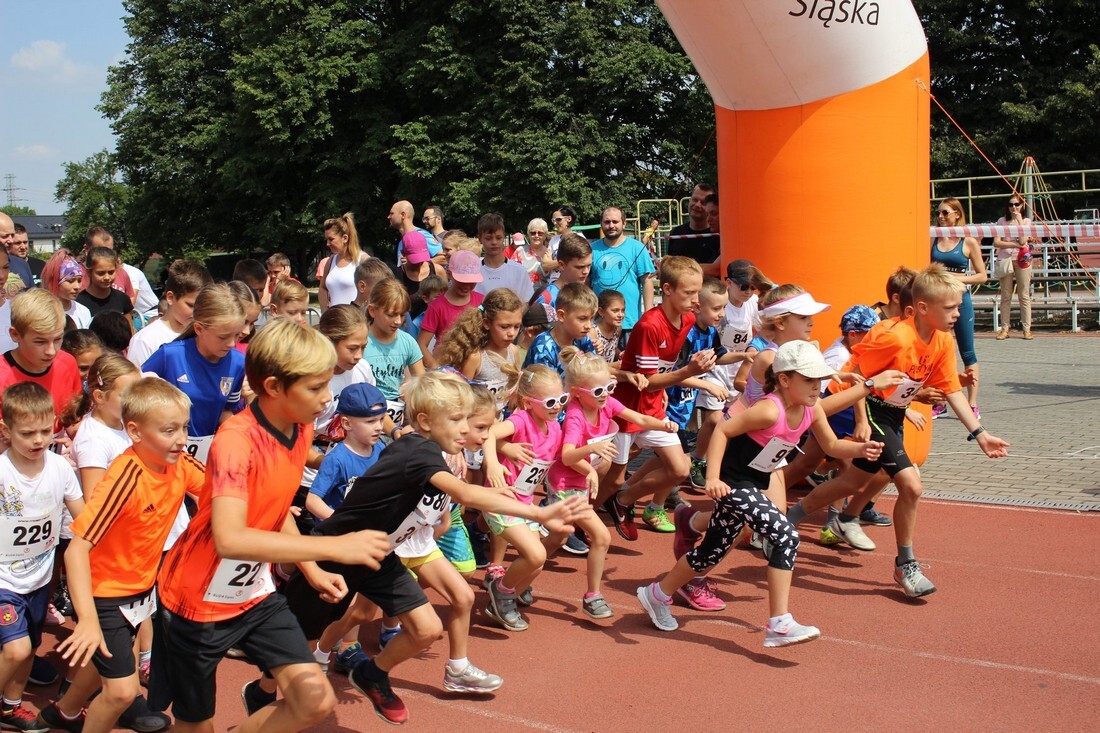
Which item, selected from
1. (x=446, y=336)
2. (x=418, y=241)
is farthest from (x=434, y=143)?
(x=446, y=336)

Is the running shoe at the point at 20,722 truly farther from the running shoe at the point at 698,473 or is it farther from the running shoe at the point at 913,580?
the running shoe at the point at 698,473

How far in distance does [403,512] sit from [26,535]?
5.26 feet

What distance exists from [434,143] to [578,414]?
1208 inches

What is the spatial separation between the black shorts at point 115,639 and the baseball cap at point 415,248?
582 cm

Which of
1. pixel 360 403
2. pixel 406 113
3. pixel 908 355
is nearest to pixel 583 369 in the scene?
pixel 360 403

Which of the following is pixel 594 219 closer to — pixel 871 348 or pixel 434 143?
pixel 434 143

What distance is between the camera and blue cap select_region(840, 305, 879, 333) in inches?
284

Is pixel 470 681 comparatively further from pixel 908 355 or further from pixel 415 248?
pixel 415 248

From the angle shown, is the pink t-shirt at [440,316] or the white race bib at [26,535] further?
the pink t-shirt at [440,316]

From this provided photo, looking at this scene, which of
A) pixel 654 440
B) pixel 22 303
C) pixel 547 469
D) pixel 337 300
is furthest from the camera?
pixel 337 300

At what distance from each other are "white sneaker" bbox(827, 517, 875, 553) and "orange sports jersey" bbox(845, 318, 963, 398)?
1.07m

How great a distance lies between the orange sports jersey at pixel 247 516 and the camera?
3.59 meters

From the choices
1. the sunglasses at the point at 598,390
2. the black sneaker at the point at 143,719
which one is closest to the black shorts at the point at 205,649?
the black sneaker at the point at 143,719

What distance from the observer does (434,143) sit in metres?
35.7
